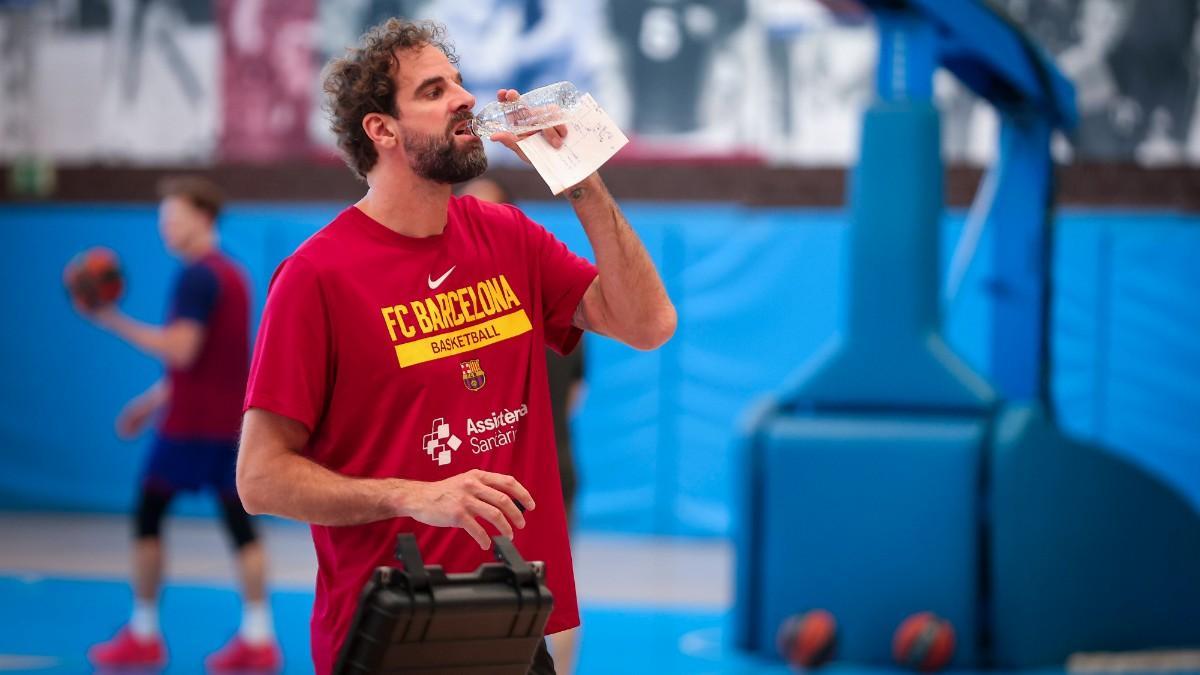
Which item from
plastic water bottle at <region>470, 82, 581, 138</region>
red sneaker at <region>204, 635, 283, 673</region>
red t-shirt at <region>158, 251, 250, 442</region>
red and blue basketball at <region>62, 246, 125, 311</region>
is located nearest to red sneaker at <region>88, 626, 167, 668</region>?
red sneaker at <region>204, 635, 283, 673</region>

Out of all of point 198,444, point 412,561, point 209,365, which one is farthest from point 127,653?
point 412,561

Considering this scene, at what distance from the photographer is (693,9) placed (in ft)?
36.1

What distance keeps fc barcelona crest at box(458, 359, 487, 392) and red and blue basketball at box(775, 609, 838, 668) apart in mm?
3766

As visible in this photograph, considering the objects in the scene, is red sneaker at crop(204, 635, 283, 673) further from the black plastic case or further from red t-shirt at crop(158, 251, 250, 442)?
the black plastic case

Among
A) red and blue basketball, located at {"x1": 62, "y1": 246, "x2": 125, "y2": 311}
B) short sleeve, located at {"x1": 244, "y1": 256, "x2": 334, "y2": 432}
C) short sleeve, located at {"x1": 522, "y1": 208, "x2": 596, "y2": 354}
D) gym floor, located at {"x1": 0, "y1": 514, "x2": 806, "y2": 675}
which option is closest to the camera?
short sleeve, located at {"x1": 244, "y1": 256, "x2": 334, "y2": 432}

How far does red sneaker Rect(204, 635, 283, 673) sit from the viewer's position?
20.7ft

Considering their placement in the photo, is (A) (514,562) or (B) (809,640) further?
(B) (809,640)

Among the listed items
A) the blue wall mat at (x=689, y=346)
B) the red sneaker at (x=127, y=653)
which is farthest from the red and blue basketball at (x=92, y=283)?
the blue wall mat at (x=689, y=346)

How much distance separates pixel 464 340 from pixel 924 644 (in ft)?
12.7

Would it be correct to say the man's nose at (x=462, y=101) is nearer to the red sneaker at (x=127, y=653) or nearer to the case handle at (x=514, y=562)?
the case handle at (x=514, y=562)

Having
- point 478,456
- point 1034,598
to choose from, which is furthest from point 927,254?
point 478,456

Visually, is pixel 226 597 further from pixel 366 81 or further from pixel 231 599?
pixel 366 81

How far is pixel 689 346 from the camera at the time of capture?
34.4ft

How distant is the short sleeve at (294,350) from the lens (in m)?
2.58
